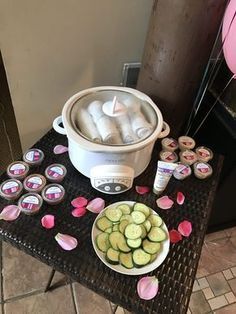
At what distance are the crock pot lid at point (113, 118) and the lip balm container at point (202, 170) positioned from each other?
19 centimetres

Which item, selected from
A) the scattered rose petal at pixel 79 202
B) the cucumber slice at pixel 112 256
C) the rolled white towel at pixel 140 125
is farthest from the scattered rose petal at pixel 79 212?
the rolled white towel at pixel 140 125

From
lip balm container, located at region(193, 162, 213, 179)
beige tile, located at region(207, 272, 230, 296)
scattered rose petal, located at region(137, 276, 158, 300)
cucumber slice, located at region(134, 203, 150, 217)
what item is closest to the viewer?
scattered rose petal, located at region(137, 276, 158, 300)

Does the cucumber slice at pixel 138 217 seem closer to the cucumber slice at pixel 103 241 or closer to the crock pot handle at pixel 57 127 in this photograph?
the cucumber slice at pixel 103 241

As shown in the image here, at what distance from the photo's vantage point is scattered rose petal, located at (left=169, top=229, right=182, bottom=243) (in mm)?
699

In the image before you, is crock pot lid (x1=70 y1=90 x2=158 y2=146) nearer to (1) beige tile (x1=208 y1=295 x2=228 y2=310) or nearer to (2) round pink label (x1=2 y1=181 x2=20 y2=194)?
(2) round pink label (x1=2 y1=181 x2=20 y2=194)

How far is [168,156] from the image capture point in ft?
2.78

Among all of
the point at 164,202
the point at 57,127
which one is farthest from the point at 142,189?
the point at 57,127

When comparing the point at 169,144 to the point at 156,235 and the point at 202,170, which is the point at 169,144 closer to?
the point at 202,170

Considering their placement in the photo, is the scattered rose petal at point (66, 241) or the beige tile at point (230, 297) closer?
the scattered rose petal at point (66, 241)

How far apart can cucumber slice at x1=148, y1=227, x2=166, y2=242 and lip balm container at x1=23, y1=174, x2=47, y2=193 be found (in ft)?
0.93

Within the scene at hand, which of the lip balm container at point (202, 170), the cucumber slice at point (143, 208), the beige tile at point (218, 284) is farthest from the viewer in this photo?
the beige tile at point (218, 284)

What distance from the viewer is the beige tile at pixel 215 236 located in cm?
137

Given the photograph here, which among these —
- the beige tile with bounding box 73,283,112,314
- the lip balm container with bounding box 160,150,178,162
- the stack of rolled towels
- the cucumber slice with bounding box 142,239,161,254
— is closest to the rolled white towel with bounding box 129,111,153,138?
the stack of rolled towels

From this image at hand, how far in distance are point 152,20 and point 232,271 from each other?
104 cm
